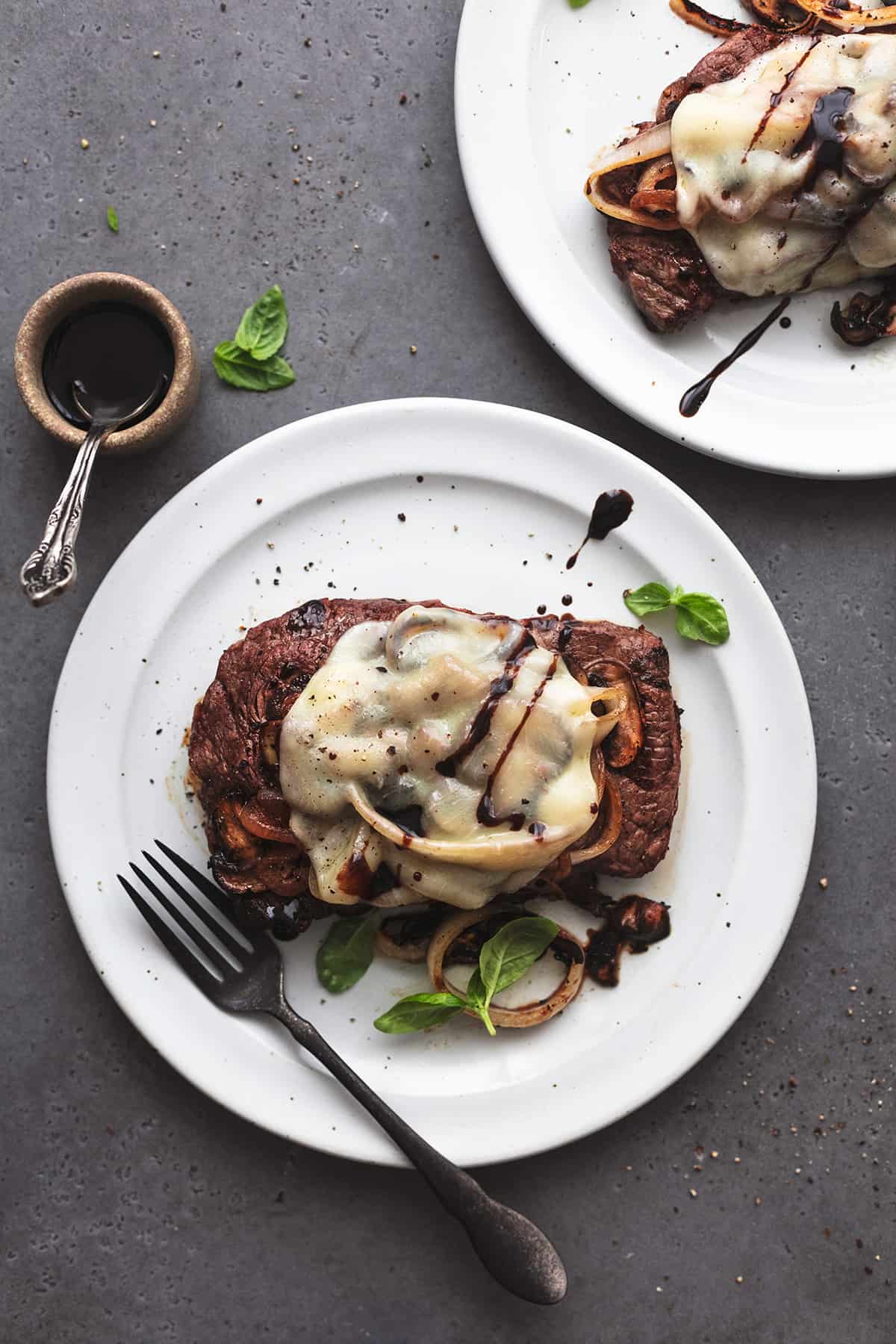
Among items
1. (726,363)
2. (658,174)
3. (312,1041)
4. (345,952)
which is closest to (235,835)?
(345,952)

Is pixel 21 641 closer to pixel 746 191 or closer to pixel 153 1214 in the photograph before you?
pixel 153 1214

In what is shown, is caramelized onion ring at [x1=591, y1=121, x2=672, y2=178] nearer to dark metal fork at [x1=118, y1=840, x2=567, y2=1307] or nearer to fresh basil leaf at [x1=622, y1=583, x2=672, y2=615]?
fresh basil leaf at [x1=622, y1=583, x2=672, y2=615]

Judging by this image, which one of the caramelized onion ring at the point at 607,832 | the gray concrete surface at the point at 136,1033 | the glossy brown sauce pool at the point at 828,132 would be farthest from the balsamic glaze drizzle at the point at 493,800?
the glossy brown sauce pool at the point at 828,132

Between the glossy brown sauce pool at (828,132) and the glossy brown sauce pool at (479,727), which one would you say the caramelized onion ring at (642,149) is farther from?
the glossy brown sauce pool at (479,727)

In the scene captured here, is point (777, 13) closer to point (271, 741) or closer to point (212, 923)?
point (271, 741)

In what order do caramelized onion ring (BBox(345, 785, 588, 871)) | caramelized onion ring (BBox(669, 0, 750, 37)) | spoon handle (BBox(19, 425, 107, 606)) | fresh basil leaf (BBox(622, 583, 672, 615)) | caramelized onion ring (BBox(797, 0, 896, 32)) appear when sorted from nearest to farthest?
1. caramelized onion ring (BBox(345, 785, 588, 871))
2. spoon handle (BBox(19, 425, 107, 606))
3. fresh basil leaf (BBox(622, 583, 672, 615))
4. caramelized onion ring (BBox(797, 0, 896, 32))
5. caramelized onion ring (BBox(669, 0, 750, 37))

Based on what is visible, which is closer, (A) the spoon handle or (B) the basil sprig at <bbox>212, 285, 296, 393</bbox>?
(A) the spoon handle

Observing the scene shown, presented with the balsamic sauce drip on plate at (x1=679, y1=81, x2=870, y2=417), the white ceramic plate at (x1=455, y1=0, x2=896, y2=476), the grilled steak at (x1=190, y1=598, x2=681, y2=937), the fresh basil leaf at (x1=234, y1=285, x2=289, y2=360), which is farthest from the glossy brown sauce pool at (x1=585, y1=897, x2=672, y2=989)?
the balsamic sauce drip on plate at (x1=679, y1=81, x2=870, y2=417)
